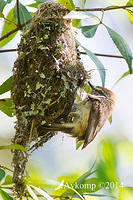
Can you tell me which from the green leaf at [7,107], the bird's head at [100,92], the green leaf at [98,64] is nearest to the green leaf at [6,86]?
the green leaf at [7,107]

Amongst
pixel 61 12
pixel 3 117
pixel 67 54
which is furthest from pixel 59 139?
pixel 3 117

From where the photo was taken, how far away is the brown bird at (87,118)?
12.8 ft

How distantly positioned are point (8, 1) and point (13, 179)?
1782 millimetres

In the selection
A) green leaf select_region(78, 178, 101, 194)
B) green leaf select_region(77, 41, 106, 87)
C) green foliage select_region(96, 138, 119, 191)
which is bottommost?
green leaf select_region(78, 178, 101, 194)

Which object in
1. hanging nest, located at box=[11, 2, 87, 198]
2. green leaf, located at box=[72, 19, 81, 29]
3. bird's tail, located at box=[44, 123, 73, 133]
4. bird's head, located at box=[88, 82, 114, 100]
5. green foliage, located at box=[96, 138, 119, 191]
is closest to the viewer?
green foliage, located at box=[96, 138, 119, 191]

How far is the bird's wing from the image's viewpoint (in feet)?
12.7

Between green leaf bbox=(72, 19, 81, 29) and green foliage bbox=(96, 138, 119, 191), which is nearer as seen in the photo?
green foliage bbox=(96, 138, 119, 191)

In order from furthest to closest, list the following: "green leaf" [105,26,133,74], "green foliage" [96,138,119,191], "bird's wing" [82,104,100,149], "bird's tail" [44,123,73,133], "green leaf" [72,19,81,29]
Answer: "green leaf" [72,19,81,29], "bird's wing" [82,104,100,149], "bird's tail" [44,123,73,133], "green leaf" [105,26,133,74], "green foliage" [96,138,119,191]

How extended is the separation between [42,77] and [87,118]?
901 mm

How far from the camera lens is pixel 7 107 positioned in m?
3.78

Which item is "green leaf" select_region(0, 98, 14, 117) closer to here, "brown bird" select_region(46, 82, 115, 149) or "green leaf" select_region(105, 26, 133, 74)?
"brown bird" select_region(46, 82, 115, 149)

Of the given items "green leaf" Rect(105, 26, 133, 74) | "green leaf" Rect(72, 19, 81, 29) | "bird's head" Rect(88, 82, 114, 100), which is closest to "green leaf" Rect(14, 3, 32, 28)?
"green leaf" Rect(72, 19, 81, 29)

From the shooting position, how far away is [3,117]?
22.7 ft

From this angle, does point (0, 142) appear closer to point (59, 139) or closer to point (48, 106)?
point (59, 139)
